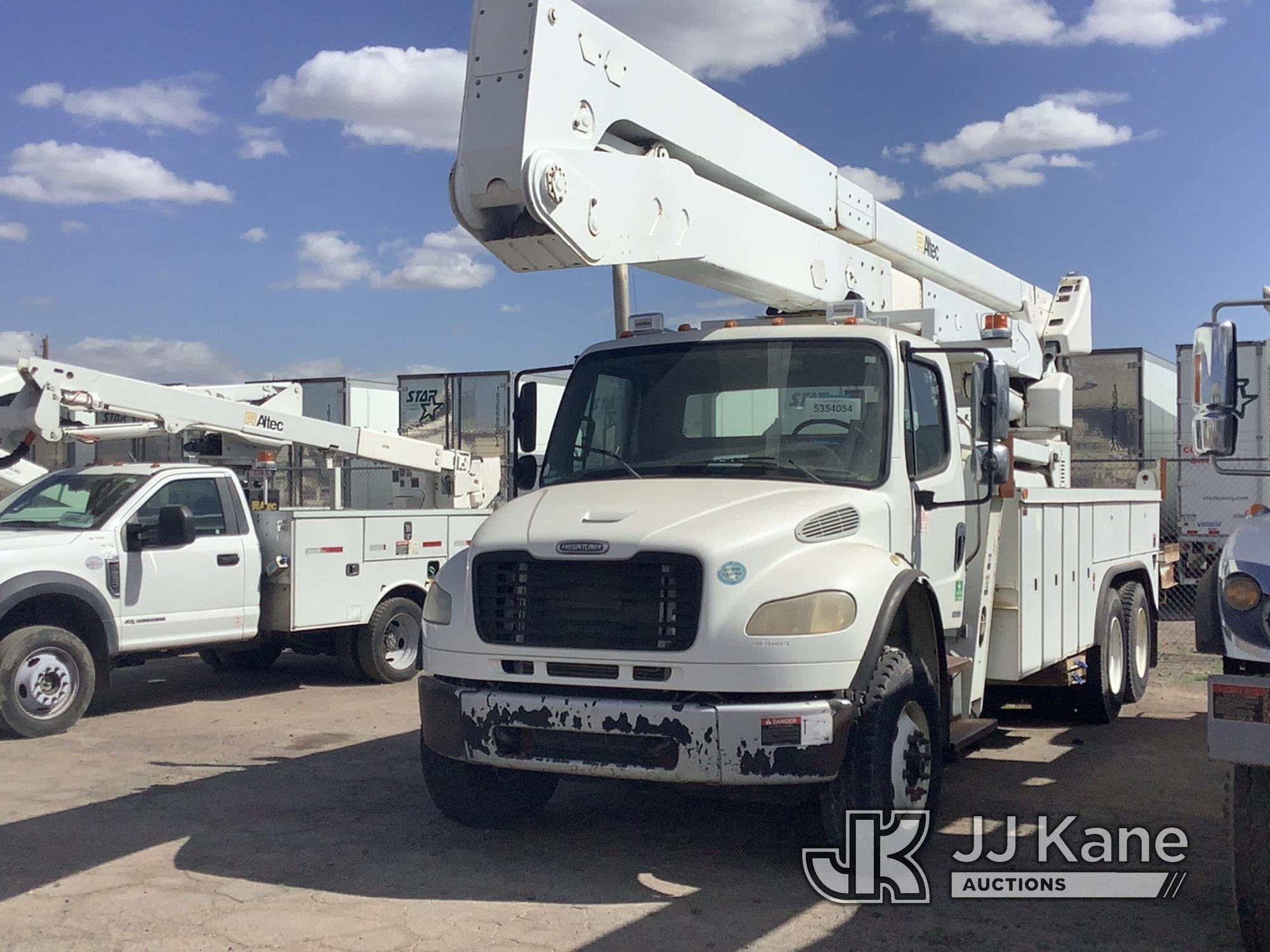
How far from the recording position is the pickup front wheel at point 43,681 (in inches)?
346

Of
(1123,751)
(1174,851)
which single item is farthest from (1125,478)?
(1174,851)

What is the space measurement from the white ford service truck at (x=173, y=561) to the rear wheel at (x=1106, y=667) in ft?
19.8

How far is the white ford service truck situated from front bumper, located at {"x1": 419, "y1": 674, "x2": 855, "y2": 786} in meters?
4.86

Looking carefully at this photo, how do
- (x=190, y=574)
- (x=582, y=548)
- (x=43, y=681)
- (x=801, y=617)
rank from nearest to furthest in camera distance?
1. (x=801, y=617)
2. (x=582, y=548)
3. (x=43, y=681)
4. (x=190, y=574)

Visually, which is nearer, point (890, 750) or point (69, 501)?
point (890, 750)

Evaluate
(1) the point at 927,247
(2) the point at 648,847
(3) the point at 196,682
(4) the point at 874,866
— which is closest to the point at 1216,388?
(4) the point at 874,866

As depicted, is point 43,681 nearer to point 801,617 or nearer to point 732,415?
point 732,415

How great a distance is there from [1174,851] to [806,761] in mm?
2256

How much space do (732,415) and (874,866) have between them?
89.7 inches

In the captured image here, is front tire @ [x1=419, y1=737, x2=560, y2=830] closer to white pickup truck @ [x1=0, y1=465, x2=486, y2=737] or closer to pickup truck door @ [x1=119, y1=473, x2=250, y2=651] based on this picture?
white pickup truck @ [x1=0, y1=465, x2=486, y2=737]

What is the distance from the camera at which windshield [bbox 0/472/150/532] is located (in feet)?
31.6

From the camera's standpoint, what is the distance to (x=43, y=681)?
8.99 metres

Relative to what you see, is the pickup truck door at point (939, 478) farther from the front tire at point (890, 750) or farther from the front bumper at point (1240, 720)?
the front bumper at point (1240, 720)

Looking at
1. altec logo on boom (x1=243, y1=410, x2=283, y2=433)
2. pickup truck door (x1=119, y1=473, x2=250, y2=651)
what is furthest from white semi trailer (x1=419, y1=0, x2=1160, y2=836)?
altec logo on boom (x1=243, y1=410, x2=283, y2=433)
